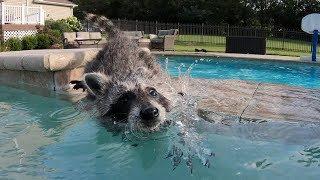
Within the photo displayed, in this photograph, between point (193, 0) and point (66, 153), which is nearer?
point (66, 153)

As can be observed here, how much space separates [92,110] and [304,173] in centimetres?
322

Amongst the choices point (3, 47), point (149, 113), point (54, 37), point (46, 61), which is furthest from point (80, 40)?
point (149, 113)

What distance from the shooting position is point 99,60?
7488 mm

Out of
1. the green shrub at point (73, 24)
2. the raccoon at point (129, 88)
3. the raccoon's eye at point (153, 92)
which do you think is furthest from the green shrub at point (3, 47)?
the green shrub at point (73, 24)

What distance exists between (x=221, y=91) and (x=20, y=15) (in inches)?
877

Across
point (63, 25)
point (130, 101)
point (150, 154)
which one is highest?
point (63, 25)

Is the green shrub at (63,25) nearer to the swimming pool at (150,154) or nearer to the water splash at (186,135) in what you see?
the swimming pool at (150,154)

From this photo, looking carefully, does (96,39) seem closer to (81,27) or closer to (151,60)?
(81,27)

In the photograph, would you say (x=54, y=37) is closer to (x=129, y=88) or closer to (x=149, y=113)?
(x=129, y=88)

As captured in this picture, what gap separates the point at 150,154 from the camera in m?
4.90

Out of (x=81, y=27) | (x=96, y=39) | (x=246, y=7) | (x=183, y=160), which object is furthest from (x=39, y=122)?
(x=246, y=7)

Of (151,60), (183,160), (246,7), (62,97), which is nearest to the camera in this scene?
(183,160)

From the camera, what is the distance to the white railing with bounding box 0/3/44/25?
25553 millimetres

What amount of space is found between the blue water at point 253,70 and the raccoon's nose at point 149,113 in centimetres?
1072
